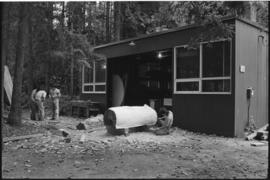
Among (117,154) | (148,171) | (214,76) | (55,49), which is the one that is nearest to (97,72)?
(55,49)

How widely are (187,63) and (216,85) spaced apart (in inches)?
52.6

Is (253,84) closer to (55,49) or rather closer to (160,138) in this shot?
(160,138)

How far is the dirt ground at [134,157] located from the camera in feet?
13.2

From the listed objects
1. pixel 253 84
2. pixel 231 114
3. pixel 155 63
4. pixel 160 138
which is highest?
pixel 155 63

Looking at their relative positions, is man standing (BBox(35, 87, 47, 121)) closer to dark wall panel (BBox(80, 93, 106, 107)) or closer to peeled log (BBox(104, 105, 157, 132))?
dark wall panel (BBox(80, 93, 106, 107))

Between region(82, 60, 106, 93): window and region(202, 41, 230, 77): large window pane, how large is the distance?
6.17 meters

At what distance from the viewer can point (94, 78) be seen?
13711 mm

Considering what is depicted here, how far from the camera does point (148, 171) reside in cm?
409

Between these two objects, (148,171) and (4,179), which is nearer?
(4,179)

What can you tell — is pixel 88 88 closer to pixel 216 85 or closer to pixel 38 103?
pixel 38 103

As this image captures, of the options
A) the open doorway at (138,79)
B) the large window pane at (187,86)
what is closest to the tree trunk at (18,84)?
the large window pane at (187,86)

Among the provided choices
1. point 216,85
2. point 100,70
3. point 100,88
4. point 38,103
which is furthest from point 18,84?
point 216,85

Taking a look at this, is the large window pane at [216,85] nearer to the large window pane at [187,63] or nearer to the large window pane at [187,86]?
the large window pane at [187,86]

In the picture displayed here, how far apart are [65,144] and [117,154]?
5.17ft
